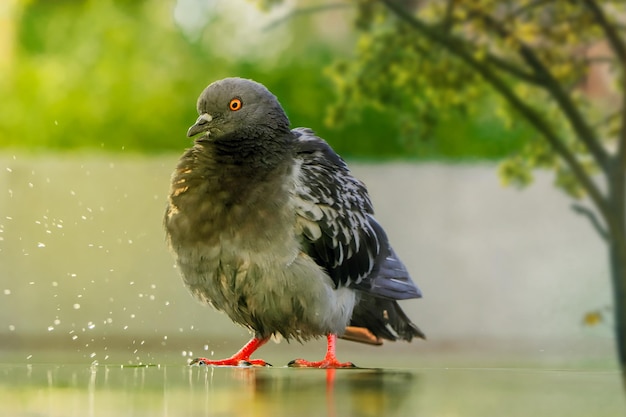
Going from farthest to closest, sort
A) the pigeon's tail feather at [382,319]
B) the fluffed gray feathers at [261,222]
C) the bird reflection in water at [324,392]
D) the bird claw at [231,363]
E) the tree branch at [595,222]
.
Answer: the tree branch at [595,222]
the pigeon's tail feather at [382,319]
the bird claw at [231,363]
the fluffed gray feathers at [261,222]
the bird reflection in water at [324,392]

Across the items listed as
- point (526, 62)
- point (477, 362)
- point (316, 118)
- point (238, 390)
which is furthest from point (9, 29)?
point (238, 390)

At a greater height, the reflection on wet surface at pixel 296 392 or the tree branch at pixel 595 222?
the tree branch at pixel 595 222

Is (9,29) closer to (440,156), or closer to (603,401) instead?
(440,156)

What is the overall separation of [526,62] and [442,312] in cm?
133

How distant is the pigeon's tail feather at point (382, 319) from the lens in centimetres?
204

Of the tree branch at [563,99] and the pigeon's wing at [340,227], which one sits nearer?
the pigeon's wing at [340,227]

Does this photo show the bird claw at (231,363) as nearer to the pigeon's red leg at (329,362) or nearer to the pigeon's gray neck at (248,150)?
the pigeon's red leg at (329,362)

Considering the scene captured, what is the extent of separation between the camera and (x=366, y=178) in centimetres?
438

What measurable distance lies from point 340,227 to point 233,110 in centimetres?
33

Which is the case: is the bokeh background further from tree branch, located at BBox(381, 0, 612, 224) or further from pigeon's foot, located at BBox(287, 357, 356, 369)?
pigeon's foot, located at BBox(287, 357, 356, 369)

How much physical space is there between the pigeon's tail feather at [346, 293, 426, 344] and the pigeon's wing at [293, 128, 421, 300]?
0.08 metres

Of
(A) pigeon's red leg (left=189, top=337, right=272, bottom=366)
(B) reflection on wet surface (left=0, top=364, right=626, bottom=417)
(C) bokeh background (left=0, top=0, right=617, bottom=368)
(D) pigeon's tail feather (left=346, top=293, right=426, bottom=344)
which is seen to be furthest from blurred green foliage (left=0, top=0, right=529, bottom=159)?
(B) reflection on wet surface (left=0, top=364, right=626, bottom=417)

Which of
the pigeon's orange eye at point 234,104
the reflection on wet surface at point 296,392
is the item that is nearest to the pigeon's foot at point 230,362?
the reflection on wet surface at point 296,392

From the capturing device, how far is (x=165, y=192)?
4.23 metres
